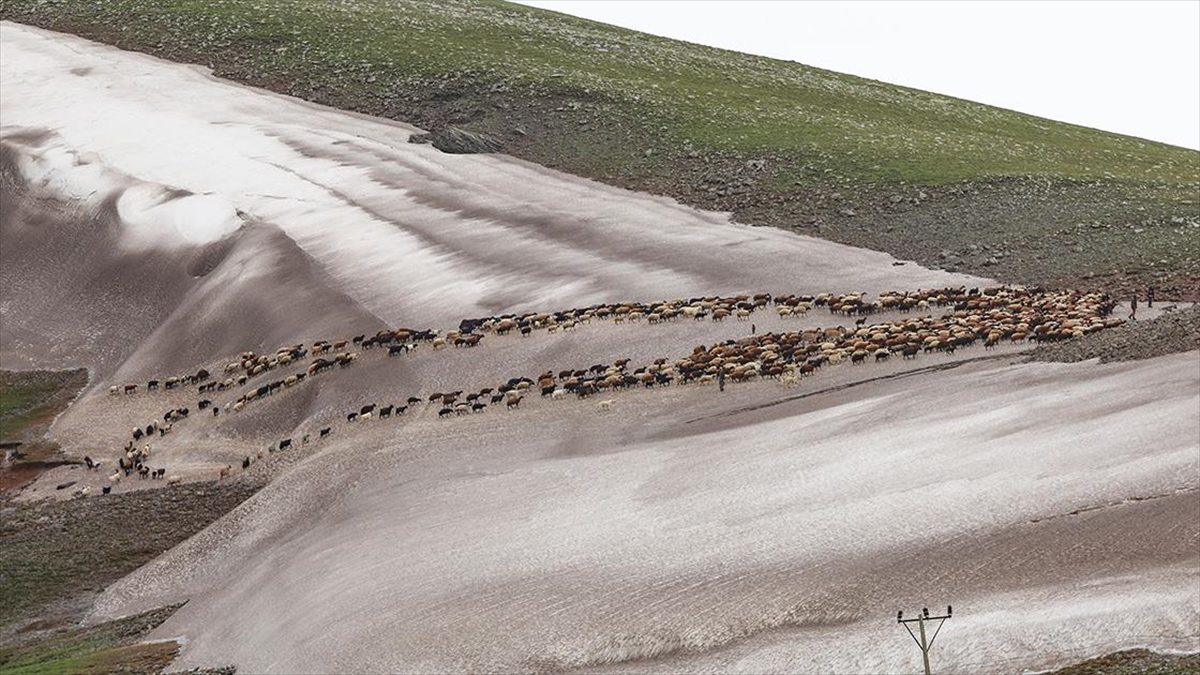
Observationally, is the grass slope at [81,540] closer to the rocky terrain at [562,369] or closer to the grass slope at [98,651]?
the rocky terrain at [562,369]

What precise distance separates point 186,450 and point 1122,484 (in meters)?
A: 42.2

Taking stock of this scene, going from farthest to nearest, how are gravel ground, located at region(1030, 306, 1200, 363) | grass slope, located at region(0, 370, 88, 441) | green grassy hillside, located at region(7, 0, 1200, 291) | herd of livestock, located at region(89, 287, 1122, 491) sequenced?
1. green grassy hillside, located at region(7, 0, 1200, 291)
2. grass slope, located at region(0, 370, 88, 441)
3. herd of livestock, located at region(89, 287, 1122, 491)
4. gravel ground, located at region(1030, 306, 1200, 363)

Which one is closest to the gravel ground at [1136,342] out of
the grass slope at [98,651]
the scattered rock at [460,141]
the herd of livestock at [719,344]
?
the herd of livestock at [719,344]

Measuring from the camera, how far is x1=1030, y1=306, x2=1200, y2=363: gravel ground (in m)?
60.8

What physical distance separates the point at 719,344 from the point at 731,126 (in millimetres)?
45429

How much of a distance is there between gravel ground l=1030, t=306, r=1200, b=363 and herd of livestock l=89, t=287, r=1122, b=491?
1.96m

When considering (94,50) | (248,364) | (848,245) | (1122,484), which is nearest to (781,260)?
(848,245)

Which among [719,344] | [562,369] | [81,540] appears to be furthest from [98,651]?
[719,344]

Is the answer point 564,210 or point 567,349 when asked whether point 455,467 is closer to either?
point 567,349

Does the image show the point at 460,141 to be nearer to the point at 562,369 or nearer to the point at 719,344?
the point at 562,369

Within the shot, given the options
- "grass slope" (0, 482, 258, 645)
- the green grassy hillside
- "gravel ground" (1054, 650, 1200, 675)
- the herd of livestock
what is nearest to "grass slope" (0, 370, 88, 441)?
the herd of livestock

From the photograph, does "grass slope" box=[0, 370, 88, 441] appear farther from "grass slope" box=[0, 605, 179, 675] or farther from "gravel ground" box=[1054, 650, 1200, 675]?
"gravel ground" box=[1054, 650, 1200, 675]

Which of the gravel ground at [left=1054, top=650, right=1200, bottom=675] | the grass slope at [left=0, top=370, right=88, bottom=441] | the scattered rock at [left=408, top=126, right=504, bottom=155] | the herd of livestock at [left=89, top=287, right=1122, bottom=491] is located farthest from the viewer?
the scattered rock at [left=408, top=126, right=504, bottom=155]

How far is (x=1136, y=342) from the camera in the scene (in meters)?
61.8
